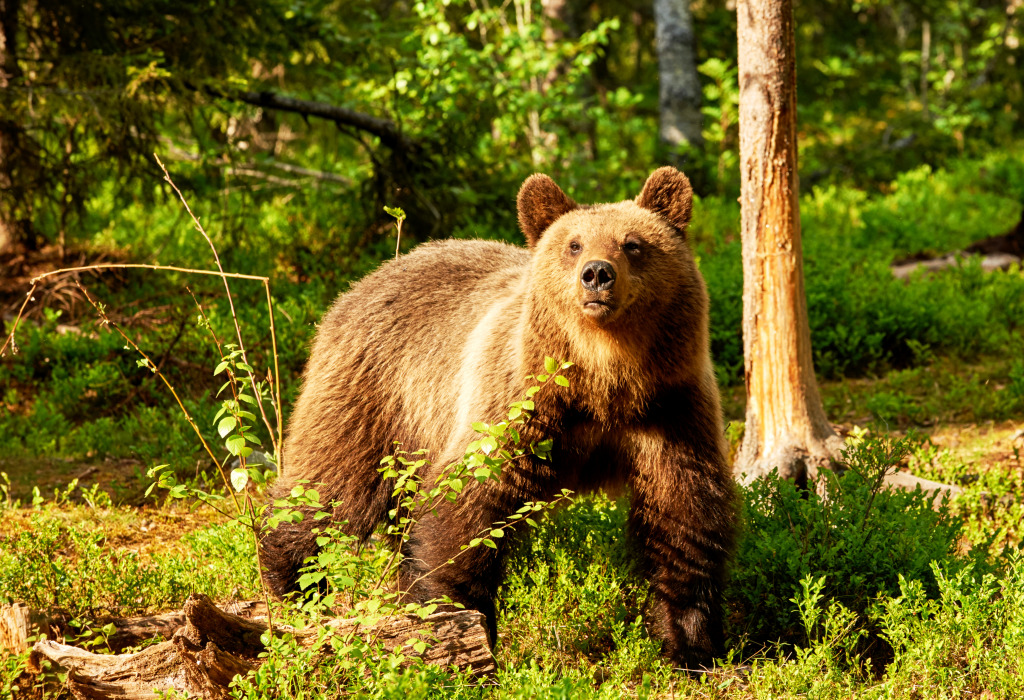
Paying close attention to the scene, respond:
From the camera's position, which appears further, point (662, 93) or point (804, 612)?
point (662, 93)

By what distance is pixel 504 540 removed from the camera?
3924 mm

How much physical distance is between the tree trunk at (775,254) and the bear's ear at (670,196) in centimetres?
144

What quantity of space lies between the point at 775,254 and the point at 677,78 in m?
7.09

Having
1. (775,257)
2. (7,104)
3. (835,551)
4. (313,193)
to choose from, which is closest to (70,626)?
(835,551)

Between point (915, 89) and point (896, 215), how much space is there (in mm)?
11220

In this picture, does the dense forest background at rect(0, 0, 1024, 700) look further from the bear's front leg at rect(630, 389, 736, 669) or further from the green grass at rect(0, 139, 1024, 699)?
the bear's front leg at rect(630, 389, 736, 669)

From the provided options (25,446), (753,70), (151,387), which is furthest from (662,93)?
(25,446)

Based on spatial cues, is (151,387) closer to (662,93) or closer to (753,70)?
Answer: (753,70)

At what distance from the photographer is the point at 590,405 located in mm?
3855

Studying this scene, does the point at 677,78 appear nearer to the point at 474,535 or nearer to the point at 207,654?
the point at 474,535

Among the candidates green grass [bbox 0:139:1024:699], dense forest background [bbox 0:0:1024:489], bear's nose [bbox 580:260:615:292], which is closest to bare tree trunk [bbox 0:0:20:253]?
dense forest background [bbox 0:0:1024:489]

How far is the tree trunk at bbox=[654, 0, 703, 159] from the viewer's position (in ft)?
38.4

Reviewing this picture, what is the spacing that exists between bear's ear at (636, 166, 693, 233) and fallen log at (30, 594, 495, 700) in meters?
1.89

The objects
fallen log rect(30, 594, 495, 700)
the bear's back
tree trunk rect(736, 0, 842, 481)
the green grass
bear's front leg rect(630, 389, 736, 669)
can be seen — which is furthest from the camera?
tree trunk rect(736, 0, 842, 481)
